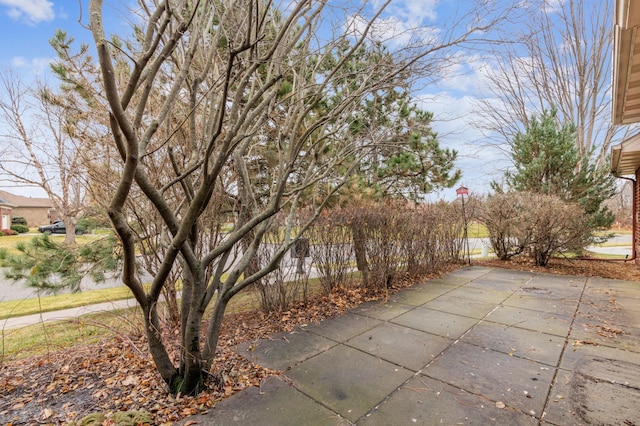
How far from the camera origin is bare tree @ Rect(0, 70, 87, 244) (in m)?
4.02

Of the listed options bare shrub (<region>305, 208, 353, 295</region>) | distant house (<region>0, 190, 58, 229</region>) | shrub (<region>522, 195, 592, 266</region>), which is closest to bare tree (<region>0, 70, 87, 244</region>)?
bare shrub (<region>305, 208, 353, 295</region>)

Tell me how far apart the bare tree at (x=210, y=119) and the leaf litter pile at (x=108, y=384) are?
0.66 feet

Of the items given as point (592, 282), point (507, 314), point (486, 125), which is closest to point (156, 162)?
point (507, 314)

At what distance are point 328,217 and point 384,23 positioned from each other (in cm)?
290

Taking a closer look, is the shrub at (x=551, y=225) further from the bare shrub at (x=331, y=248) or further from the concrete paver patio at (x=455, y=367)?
the bare shrub at (x=331, y=248)

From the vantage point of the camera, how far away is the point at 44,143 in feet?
14.5

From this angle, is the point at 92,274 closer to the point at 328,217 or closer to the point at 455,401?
the point at 328,217

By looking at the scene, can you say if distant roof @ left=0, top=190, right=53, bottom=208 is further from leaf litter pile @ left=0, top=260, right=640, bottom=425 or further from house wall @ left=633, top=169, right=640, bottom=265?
house wall @ left=633, top=169, right=640, bottom=265

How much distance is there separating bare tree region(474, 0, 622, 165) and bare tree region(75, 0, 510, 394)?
1362 cm

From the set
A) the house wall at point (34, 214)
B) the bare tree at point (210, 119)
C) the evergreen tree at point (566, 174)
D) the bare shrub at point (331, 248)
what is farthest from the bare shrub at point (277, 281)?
the house wall at point (34, 214)

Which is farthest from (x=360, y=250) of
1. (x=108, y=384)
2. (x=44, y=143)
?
(x=44, y=143)

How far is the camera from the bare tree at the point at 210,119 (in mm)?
1793

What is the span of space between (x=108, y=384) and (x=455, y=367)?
313cm

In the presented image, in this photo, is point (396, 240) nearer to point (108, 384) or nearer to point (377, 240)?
point (377, 240)
